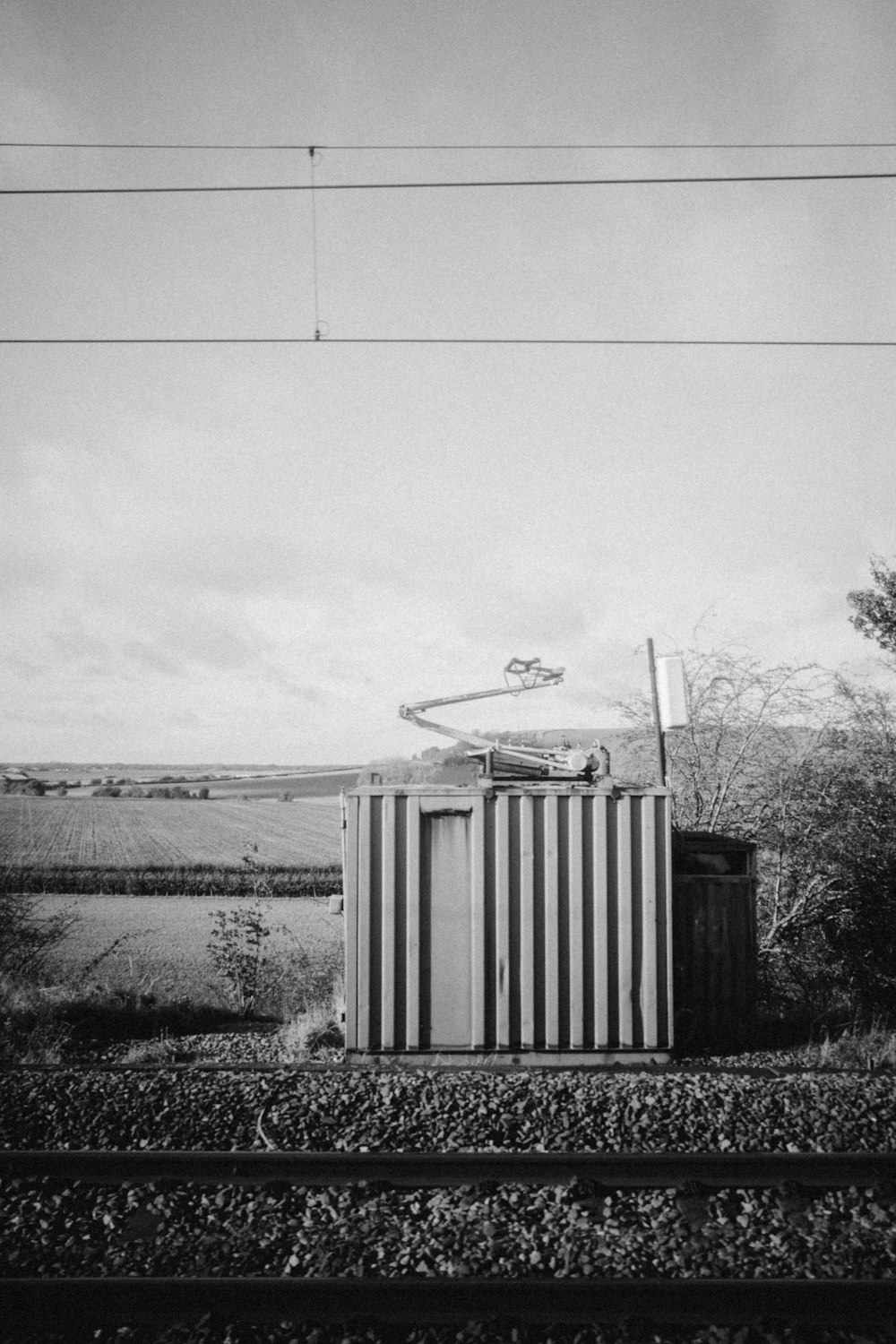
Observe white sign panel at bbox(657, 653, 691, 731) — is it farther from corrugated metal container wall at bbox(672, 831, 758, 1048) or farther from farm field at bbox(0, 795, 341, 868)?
farm field at bbox(0, 795, 341, 868)

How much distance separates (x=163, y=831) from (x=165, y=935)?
25329 millimetres

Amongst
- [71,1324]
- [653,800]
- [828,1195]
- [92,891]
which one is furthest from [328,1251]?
[92,891]

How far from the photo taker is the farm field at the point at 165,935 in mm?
12586

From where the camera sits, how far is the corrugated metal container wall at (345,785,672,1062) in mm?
7301

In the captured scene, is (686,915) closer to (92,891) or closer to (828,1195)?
(828,1195)

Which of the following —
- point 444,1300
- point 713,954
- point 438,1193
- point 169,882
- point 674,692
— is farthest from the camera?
point 169,882

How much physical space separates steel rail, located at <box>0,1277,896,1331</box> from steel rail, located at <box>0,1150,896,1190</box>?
1036 millimetres

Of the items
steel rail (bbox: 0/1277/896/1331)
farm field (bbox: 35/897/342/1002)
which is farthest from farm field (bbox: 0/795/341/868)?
steel rail (bbox: 0/1277/896/1331)

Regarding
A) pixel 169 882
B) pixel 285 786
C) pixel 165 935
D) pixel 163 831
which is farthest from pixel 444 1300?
pixel 285 786

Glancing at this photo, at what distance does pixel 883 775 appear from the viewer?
1155 centimetres

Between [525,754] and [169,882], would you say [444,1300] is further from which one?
[169,882]

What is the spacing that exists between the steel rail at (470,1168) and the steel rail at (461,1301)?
104cm

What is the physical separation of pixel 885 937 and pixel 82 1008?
11133 millimetres

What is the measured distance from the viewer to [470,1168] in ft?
16.5
